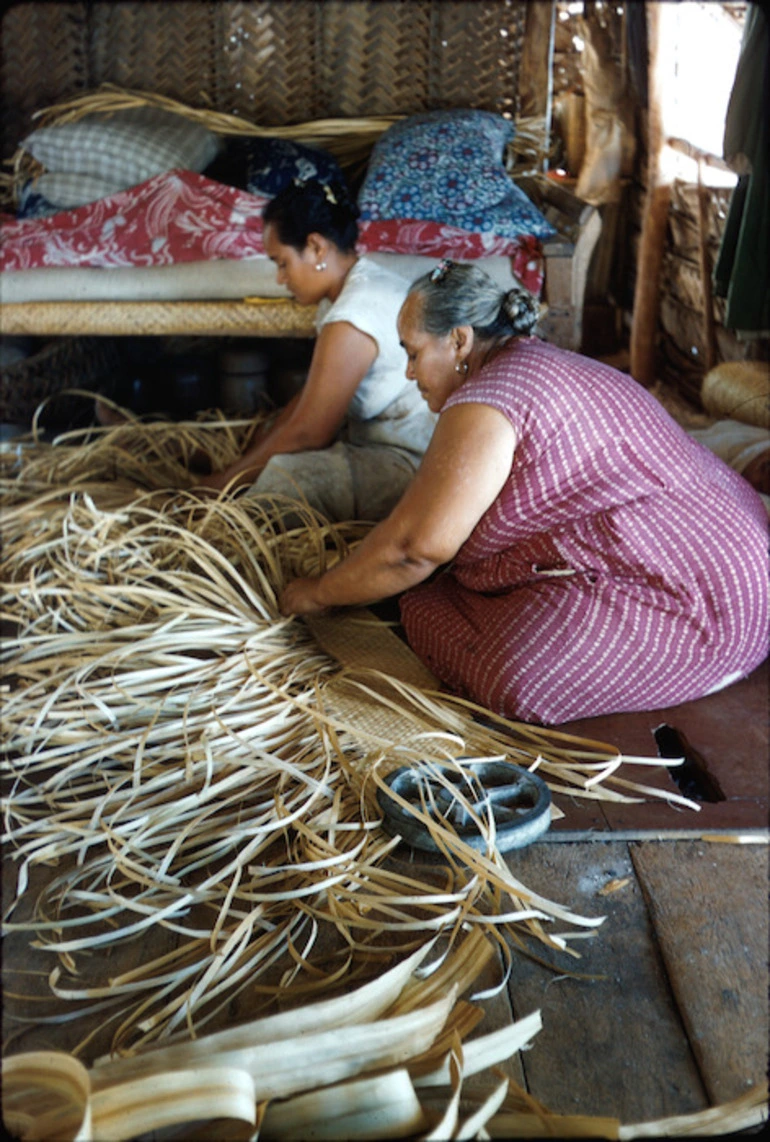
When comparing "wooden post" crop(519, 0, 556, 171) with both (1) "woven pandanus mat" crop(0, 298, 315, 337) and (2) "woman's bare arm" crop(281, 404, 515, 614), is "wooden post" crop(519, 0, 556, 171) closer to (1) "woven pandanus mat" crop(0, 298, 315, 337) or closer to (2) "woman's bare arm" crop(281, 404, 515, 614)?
(1) "woven pandanus mat" crop(0, 298, 315, 337)

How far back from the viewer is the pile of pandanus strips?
3.73 ft

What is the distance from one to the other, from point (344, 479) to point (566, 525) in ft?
3.13

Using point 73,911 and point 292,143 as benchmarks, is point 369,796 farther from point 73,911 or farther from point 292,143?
point 292,143

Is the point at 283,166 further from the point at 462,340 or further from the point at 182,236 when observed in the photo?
the point at 462,340

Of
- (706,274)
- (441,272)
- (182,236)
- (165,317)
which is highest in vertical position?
(441,272)

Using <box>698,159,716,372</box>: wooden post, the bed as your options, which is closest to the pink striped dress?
the bed

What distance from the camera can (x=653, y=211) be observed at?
4.75 meters

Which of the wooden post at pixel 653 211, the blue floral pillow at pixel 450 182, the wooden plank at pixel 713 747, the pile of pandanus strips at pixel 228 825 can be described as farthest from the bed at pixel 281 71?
the wooden plank at pixel 713 747

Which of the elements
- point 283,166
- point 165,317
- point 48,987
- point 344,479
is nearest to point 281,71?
point 283,166

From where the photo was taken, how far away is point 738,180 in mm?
3102

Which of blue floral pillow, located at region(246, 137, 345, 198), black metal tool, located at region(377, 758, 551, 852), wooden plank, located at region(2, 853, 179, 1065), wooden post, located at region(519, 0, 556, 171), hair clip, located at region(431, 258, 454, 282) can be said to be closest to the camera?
wooden plank, located at region(2, 853, 179, 1065)

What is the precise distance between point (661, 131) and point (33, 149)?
2706 mm

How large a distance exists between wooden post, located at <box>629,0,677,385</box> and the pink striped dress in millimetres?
3096

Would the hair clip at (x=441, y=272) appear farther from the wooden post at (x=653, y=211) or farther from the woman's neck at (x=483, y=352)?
the wooden post at (x=653, y=211)
